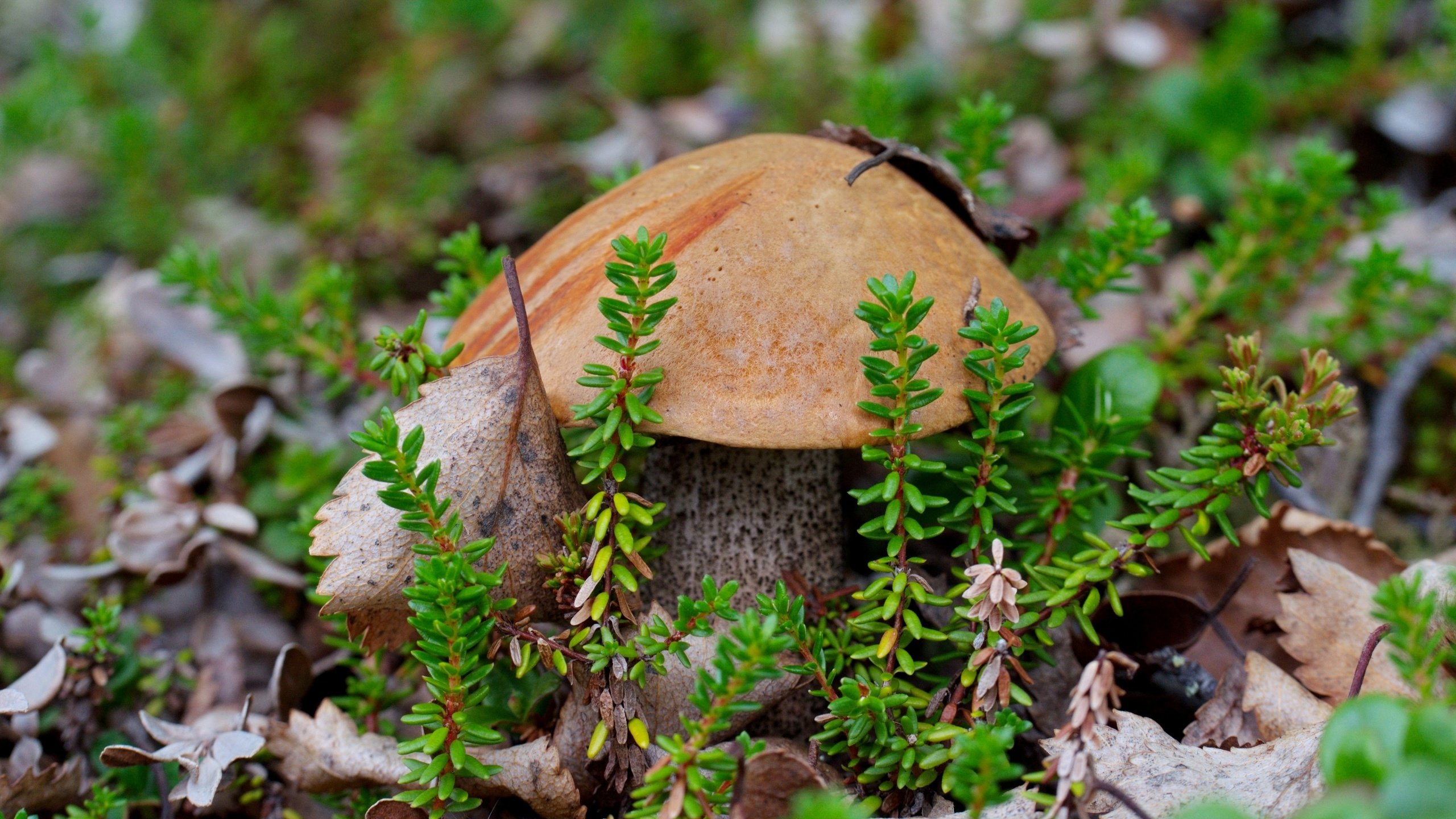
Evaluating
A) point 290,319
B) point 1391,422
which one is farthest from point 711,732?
point 1391,422

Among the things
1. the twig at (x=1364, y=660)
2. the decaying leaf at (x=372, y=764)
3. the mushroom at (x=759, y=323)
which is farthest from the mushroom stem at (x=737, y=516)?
the twig at (x=1364, y=660)

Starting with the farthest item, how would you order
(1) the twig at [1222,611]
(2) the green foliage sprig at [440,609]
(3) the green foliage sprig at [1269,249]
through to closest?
(3) the green foliage sprig at [1269,249], (1) the twig at [1222,611], (2) the green foliage sprig at [440,609]

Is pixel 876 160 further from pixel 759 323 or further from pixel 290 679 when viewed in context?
pixel 290 679

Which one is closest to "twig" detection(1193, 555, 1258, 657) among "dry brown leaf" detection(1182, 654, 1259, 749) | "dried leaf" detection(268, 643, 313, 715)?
"dry brown leaf" detection(1182, 654, 1259, 749)

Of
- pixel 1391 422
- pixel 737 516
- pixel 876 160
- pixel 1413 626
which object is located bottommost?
pixel 1391 422

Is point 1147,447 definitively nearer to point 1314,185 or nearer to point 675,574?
point 1314,185

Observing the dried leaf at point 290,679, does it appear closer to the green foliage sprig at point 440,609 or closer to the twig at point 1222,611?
the green foliage sprig at point 440,609
